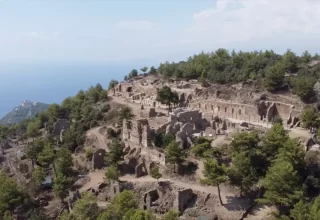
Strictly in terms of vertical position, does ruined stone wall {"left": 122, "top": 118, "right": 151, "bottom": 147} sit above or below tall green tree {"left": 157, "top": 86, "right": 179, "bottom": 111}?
below

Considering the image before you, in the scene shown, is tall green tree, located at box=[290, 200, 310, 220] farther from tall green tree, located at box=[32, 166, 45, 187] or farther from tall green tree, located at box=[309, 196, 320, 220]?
tall green tree, located at box=[32, 166, 45, 187]

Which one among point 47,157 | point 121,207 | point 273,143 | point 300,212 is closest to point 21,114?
point 47,157

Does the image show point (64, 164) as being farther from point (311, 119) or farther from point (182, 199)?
point (311, 119)

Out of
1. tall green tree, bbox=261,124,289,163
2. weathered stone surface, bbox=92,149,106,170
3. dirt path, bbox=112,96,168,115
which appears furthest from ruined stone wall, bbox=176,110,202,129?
tall green tree, bbox=261,124,289,163

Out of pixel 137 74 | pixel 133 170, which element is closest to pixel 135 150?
pixel 133 170

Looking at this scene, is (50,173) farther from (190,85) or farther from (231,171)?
(190,85)

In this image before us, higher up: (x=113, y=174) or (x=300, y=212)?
(x=300, y=212)

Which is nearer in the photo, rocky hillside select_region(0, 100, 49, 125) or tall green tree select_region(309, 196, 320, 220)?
tall green tree select_region(309, 196, 320, 220)

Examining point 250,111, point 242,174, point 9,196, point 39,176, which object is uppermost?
point 250,111

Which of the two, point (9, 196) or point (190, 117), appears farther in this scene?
point (190, 117)

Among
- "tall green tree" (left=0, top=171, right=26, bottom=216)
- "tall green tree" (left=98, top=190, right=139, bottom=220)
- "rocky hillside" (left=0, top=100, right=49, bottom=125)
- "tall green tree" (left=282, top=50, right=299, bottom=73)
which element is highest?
"tall green tree" (left=282, top=50, right=299, bottom=73)

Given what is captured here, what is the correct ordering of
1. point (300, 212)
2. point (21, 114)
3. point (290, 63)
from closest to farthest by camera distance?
point (300, 212), point (290, 63), point (21, 114)

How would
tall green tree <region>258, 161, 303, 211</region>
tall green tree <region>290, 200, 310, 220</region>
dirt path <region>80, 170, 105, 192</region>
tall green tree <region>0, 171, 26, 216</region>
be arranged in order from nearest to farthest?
tall green tree <region>290, 200, 310, 220</region>
tall green tree <region>258, 161, 303, 211</region>
tall green tree <region>0, 171, 26, 216</region>
dirt path <region>80, 170, 105, 192</region>
